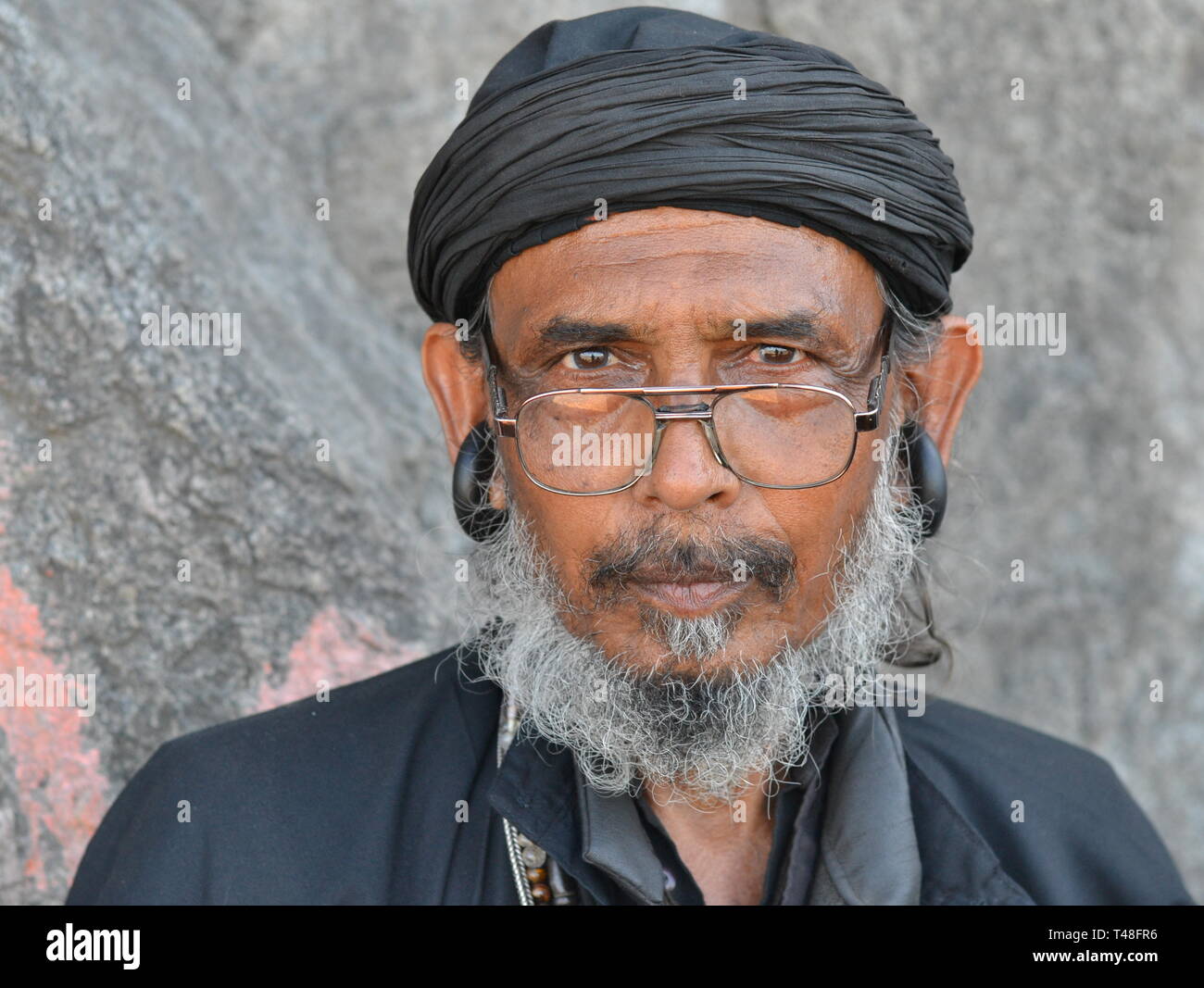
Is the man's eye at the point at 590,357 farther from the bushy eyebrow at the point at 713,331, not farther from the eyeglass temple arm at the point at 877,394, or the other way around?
the eyeglass temple arm at the point at 877,394

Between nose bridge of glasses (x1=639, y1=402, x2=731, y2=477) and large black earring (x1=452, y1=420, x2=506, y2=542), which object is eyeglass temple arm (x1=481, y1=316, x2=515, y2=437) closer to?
large black earring (x1=452, y1=420, x2=506, y2=542)

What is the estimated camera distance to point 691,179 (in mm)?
1909

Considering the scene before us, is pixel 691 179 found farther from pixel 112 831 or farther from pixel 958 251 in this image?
pixel 112 831

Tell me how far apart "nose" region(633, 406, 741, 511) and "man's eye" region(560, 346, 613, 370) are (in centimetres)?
17

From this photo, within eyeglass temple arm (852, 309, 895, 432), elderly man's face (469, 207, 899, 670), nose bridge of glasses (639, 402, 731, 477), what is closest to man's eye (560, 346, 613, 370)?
elderly man's face (469, 207, 899, 670)

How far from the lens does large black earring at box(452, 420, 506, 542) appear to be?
88.0 inches

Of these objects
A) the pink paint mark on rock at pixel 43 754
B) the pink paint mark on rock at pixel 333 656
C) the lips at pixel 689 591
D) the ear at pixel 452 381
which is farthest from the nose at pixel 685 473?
the pink paint mark on rock at pixel 43 754

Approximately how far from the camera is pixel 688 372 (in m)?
1.92

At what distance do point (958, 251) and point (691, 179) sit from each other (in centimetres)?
60

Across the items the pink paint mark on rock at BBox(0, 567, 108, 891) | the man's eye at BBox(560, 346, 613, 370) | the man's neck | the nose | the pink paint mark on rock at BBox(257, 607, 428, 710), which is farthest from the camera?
the pink paint mark on rock at BBox(257, 607, 428, 710)

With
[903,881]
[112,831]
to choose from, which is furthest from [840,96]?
[112,831]

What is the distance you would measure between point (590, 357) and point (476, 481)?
379mm

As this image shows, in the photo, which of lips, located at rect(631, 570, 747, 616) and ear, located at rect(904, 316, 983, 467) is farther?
ear, located at rect(904, 316, 983, 467)

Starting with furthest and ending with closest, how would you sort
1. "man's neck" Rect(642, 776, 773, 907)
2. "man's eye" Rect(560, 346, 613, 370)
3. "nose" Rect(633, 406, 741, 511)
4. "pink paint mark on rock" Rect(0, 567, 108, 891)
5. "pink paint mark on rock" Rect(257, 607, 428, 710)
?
"pink paint mark on rock" Rect(257, 607, 428, 710) < "pink paint mark on rock" Rect(0, 567, 108, 891) < "man's neck" Rect(642, 776, 773, 907) < "man's eye" Rect(560, 346, 613, 370) < "nose" Rect(633, 406, 741, 511)
